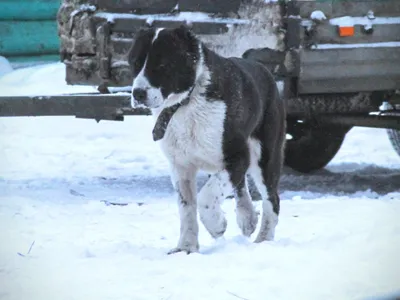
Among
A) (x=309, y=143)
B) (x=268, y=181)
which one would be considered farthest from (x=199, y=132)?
(x=309, y=143)

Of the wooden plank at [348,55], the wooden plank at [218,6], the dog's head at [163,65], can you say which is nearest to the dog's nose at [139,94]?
the dog's head at [163,65]

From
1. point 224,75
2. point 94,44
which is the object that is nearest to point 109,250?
point 224,75

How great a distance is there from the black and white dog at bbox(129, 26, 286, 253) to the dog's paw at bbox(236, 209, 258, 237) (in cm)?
47

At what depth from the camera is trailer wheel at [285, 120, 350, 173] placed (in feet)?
30.4

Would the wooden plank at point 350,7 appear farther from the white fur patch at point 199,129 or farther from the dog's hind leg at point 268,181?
the white fur patch at point 199,129

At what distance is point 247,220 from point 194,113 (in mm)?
988

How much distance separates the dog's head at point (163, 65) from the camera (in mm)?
5285

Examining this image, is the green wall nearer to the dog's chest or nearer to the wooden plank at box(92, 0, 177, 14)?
the wooden plank at box(92, 0, 177, 14)

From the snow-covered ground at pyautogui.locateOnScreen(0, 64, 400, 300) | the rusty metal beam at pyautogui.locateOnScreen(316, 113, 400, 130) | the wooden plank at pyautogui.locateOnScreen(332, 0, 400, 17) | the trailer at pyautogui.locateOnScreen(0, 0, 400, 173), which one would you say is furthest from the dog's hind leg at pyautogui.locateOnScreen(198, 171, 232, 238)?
the rusty metal beam at pyautogui.locateOnScreen(316, 113, 400, 130)

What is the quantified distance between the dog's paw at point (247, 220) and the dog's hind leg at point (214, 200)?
1.84ft

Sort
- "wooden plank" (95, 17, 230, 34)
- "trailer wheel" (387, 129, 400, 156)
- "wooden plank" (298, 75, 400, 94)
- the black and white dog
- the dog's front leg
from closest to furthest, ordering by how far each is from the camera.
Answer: the black and white dog
the dog's front leg
"wooden plank" (95, 17, 230, 34)
"wooden plank" (298, 75, 400, 94)
"trailer wheel" (387, 129, 400, 156)

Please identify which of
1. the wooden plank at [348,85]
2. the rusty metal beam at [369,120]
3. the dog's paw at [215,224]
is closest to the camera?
the dog's paw at [215,224]

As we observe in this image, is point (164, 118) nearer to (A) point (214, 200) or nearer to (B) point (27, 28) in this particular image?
(A) point (214, 200)

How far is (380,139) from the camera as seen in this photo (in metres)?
12.3
